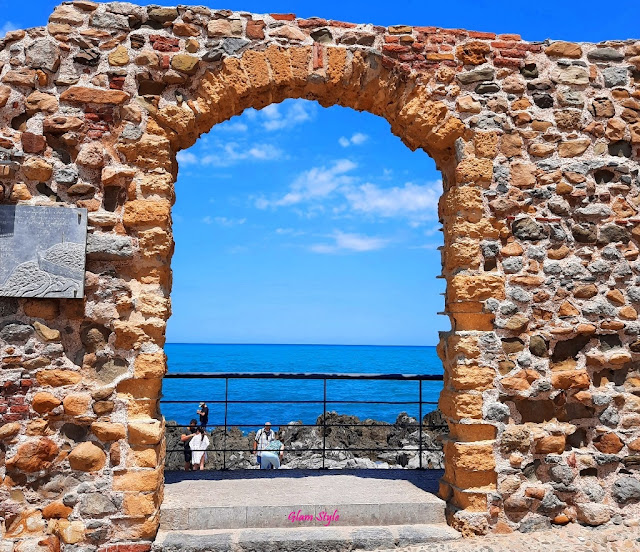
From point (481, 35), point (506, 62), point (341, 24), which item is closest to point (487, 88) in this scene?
point (506, 62)

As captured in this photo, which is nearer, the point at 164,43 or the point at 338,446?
the point at 164,43

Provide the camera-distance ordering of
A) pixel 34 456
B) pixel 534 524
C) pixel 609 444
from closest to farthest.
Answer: pixel 34 456
pixel 534 524
pixel 609 444

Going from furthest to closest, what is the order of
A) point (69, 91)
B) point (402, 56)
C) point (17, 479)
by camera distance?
point (402, 56)
point (69, 91)
point (17, 479)

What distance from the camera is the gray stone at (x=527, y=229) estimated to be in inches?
160

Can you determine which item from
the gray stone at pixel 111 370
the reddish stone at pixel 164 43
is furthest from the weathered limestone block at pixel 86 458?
the reddish stone at pixel 164 43

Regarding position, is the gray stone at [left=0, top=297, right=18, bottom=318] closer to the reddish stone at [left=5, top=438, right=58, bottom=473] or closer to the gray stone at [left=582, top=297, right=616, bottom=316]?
the reddish stone at [left=5, top=438, right=58, bottom=473]

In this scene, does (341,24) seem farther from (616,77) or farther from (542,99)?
(616,77)

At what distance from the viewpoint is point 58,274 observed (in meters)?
3.60

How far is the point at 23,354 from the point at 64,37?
2.18 metres

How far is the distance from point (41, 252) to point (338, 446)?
7343mm

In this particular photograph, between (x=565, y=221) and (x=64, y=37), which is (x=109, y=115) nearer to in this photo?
(x=64, y=37)

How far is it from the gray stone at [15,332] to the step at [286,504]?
1472 mm

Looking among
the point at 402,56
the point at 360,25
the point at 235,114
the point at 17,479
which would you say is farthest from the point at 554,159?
the point at 17,479

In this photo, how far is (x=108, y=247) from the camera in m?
3.70
